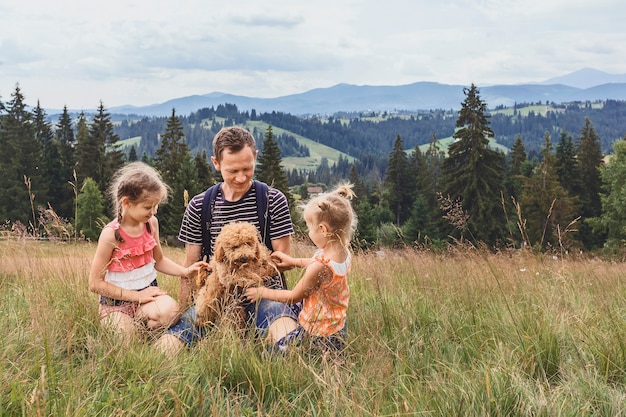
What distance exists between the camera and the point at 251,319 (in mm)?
3854

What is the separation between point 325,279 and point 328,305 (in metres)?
0.20

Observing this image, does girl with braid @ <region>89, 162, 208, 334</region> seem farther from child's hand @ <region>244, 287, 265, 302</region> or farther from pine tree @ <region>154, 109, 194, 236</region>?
pine tree @ <region>154, 109, 194, 236</region>

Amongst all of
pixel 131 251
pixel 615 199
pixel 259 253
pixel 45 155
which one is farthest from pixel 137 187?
pixel 45 155

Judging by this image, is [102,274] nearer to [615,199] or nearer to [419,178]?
[615,199]

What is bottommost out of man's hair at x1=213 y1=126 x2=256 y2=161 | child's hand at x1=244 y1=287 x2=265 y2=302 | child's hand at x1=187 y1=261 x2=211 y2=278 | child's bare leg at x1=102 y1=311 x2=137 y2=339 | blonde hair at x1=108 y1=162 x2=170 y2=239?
child's bare leg at x1=102 y1=311 x2=137 y2=339

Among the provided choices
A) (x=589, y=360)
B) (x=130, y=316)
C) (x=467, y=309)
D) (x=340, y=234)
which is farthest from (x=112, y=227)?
(x=589, y=360)

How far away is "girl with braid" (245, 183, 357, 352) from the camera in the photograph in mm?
3666

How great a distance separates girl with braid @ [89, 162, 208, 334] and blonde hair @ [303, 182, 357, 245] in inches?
35.9

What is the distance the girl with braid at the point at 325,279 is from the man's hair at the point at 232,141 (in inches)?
28.8

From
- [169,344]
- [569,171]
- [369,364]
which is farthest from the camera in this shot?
[569,171]

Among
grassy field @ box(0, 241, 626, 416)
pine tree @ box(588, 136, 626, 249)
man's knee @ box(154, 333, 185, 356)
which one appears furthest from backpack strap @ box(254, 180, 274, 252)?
pine tree @ box(588, 136, 626, 249)

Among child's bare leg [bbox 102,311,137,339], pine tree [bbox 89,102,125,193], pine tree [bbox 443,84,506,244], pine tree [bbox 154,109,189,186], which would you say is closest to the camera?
child's bare leg [bbox 102,311,137,339]

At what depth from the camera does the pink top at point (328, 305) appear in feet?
12.2

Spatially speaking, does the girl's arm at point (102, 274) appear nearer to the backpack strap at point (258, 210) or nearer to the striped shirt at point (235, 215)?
the striped shirt at point (235, 215)
